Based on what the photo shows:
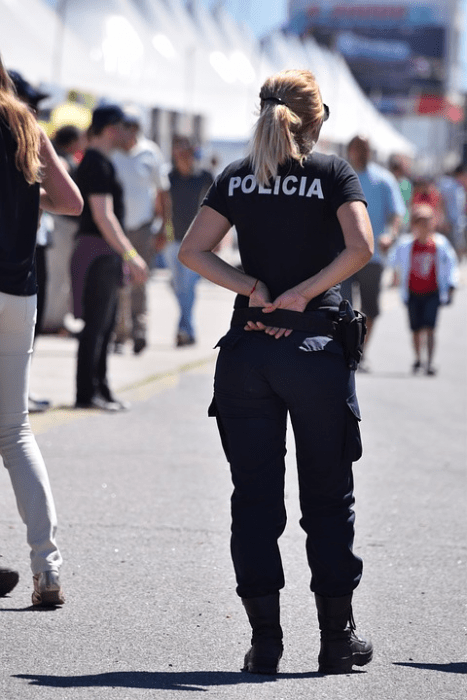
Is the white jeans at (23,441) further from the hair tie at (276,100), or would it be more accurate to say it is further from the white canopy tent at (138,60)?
the white canopy tent at (138,60)

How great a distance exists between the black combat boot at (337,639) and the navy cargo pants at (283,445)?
4cm

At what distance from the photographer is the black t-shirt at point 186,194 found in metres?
13.6

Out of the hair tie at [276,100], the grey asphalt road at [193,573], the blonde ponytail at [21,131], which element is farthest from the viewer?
the blonde ponytail at [21,131]

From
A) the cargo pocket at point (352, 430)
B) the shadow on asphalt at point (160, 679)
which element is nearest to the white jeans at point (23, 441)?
the shadow on asphalt at point (160, 679)

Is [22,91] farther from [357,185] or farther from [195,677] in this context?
[195,677]

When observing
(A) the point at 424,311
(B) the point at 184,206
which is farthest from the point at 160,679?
(B) the point at 184,206

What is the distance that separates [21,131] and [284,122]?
36.1 inches

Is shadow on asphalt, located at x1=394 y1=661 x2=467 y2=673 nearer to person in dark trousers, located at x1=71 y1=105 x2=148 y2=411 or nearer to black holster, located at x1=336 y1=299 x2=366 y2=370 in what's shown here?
black holster, located at x1=336 y1=299 x2=366 y2=370

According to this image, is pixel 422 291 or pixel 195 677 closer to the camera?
pixel 195 677

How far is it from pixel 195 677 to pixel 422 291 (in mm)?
8569

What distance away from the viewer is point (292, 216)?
13.4ft

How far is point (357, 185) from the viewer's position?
413 cm

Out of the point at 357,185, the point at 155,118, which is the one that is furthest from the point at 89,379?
the point at 155,118

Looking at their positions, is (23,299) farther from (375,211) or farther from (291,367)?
(375,211)
